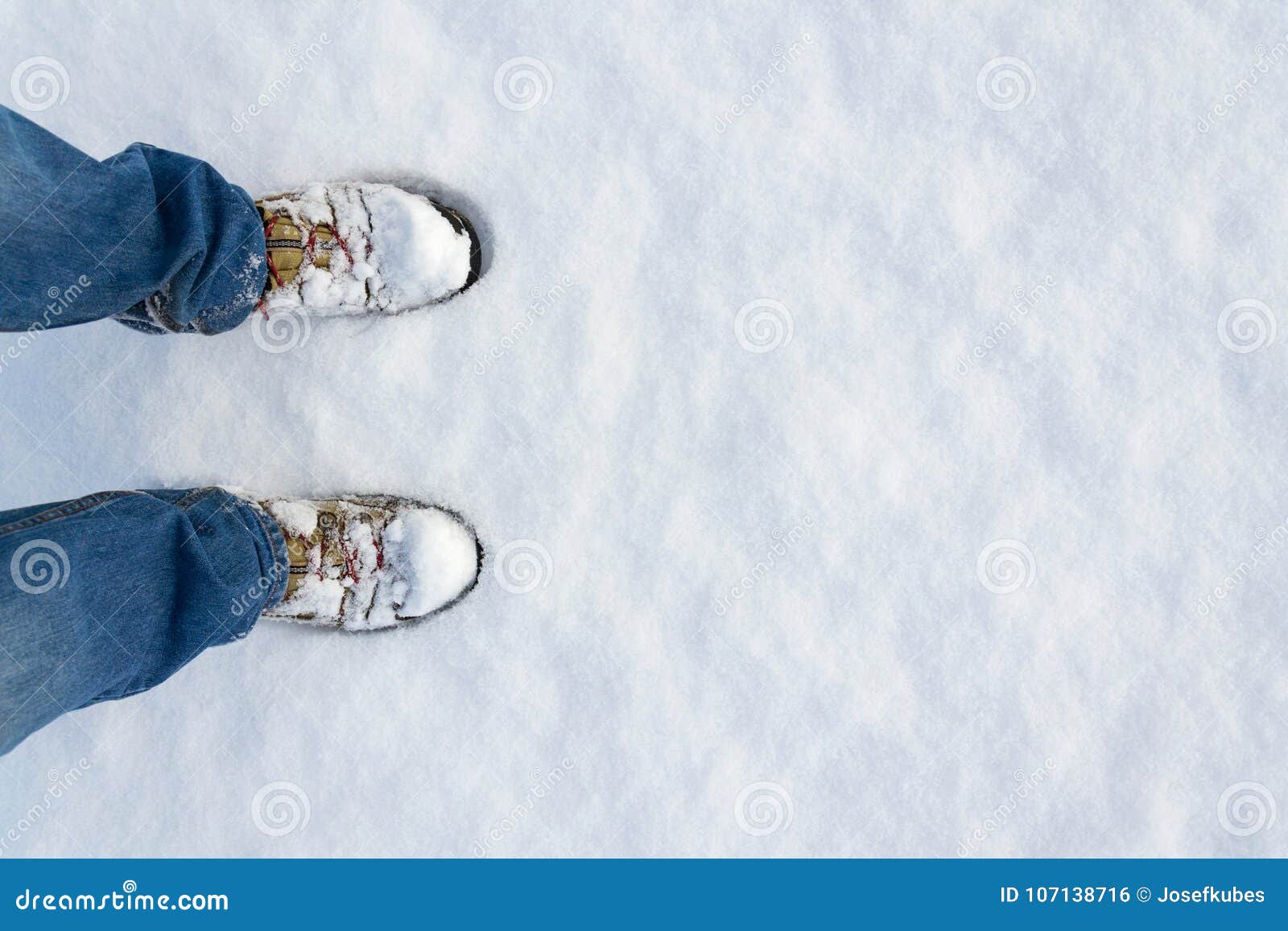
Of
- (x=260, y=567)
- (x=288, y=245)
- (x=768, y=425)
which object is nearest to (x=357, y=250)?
(x=288, y=245)

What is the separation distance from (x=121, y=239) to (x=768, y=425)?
2.61ft

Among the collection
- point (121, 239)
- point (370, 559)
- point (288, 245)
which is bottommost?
point (370, 559)

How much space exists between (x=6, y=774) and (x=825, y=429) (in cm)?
125

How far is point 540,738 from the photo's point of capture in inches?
49.7

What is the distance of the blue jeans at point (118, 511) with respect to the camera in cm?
80

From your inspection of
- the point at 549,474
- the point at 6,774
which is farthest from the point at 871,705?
the point at 6,774

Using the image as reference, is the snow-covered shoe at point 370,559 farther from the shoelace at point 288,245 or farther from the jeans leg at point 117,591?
the shoelace at point 288,245

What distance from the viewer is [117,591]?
858 millimetres

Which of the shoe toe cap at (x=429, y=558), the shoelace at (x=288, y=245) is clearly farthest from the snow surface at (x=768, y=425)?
the shoelace at (x=288, y=245)

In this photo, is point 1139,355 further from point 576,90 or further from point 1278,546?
point 576,90

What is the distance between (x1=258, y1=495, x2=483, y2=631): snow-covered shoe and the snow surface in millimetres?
47

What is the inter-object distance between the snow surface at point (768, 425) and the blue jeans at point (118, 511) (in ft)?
0.85

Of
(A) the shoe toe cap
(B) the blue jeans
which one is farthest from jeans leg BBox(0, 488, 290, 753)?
(A) the shoe toe cap

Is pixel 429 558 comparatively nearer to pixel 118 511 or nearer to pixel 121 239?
pixel 118 511
